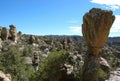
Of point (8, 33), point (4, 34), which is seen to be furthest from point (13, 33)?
point (4, 34)

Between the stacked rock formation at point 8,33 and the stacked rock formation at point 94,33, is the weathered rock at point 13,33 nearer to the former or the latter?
the stacked rock formation at point 8,33

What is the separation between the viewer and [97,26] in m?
33.1

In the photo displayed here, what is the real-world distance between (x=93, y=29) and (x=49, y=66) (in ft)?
33.6

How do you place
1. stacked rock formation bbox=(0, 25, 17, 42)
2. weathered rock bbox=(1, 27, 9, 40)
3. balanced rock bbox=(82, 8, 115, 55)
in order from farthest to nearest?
stacked rock formation bbox=(0, 25, 17, 42) < weathered rock bbox=(1, 27, 9, 40) < balanced rock bbox=(82, 8, 115, 55)

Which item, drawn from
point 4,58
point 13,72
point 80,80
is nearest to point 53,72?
point 80,80

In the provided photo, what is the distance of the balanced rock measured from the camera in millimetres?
32750

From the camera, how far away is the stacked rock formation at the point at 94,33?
108 feet

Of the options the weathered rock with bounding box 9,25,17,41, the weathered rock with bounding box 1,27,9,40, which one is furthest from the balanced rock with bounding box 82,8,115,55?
the weathered rock with bounding box 9,25,17,41

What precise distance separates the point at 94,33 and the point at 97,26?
95cm

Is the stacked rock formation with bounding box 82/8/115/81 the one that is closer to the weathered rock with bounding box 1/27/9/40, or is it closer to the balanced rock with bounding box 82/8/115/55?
the balanced rock with bounding box 82/8/115/55

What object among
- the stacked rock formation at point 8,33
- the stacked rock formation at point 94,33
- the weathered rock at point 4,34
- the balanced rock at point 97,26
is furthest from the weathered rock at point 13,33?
the balanced rock at point 97,26

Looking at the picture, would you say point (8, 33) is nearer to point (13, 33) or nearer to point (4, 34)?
point (4, 34)

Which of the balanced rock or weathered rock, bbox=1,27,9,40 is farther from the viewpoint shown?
weathered rock, bbox=1,27,9,40

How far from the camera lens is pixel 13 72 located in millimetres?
62906
